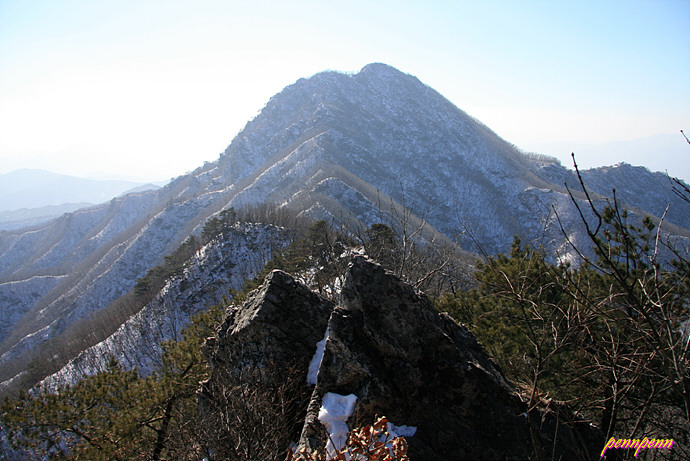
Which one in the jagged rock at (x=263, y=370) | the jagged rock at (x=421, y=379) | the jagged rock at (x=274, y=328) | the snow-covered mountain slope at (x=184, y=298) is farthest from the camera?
the snow-covered mountain slope at (x=184, y=298)

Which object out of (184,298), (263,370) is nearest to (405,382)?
(263,370)

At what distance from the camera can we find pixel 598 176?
534ft

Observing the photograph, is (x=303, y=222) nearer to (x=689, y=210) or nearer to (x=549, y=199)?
(x=549, y=199)

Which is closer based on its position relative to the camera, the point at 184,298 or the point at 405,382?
the point at 405,382

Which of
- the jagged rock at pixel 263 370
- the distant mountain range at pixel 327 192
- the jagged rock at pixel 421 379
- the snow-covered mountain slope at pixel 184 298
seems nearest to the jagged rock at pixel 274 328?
the jagged rock at pixel 263 370

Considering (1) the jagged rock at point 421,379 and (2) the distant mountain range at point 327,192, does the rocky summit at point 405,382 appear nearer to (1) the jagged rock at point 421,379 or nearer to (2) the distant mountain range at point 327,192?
(1) the jagged rock at point 421,379

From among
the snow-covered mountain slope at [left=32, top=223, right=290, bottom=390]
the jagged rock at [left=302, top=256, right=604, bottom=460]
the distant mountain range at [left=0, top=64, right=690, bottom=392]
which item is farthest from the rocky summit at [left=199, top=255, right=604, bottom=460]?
the distant mountain range at [left=0, top=64, right=690, bottom=392]

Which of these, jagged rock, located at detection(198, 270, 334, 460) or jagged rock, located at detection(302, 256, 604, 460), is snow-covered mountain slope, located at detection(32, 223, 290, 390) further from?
jagged rock, located at detection(302, 256, 604, 460)

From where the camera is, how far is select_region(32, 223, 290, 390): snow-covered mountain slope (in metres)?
43.4

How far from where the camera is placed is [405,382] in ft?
20.7

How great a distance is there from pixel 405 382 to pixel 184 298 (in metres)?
47.8

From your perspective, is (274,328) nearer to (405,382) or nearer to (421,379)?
(405,382)

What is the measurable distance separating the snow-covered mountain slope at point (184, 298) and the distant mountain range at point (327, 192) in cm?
2985

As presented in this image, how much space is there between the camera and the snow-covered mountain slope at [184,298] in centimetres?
4341
